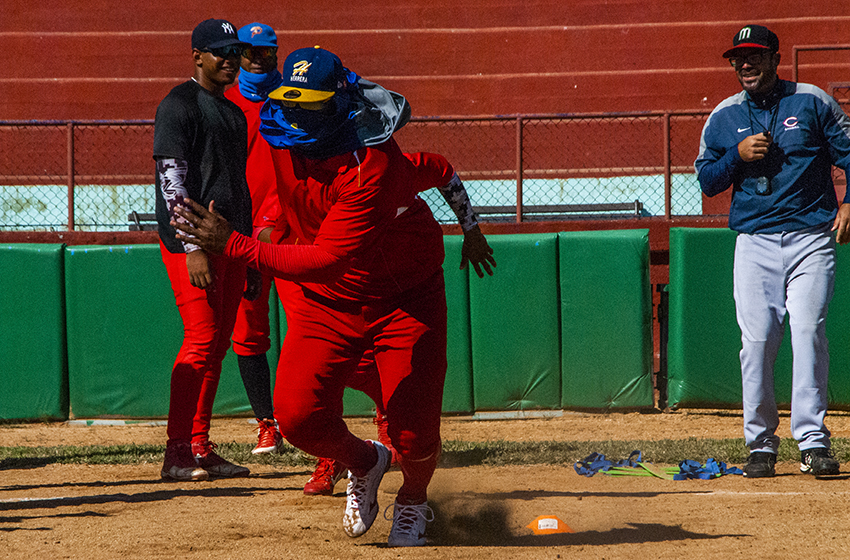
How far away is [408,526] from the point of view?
12.0ft

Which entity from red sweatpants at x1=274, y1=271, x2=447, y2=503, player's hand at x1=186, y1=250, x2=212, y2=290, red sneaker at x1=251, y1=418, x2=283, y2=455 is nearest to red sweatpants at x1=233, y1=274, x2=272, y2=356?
red sneaker at x1=251, y1=418, x2=283, y2=455

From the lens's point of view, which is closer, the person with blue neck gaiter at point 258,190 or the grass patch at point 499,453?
the person with blue neck gaiter at point 258,190

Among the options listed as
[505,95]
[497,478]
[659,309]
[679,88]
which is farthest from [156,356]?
[679,88]

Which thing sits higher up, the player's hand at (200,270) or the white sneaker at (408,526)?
the player's hand at (200,270)

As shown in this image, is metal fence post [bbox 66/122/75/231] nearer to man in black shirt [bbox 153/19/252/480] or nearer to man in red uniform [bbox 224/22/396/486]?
man in red uniform [bbox 224/22/396/486]

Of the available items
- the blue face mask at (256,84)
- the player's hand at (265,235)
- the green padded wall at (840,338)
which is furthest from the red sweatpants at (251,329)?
the green padded wall at (840,338)

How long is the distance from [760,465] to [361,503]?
90.8 inches

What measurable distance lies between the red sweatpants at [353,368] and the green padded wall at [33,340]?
14.4 feet

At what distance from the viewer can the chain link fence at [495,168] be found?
1165 centimetres

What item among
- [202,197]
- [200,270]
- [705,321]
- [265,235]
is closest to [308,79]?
[265,235]

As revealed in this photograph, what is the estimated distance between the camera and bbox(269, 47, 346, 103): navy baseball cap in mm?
3244

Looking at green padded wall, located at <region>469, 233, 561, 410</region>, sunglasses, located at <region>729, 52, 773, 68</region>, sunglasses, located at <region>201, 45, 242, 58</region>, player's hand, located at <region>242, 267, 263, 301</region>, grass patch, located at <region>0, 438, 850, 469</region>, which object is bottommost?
grass patch, located at <region>0, 438, 850, 469</region>

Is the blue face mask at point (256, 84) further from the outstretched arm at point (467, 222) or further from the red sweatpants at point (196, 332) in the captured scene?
the outstretched arm at point (467, 222)

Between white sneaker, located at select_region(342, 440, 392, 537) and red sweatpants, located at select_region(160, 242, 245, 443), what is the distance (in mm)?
1374
